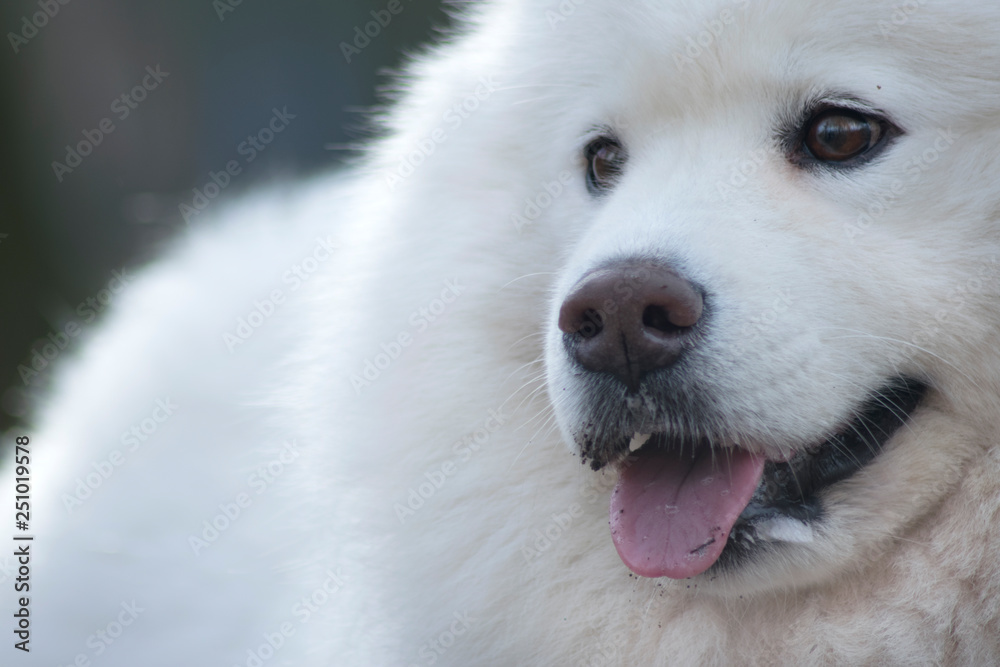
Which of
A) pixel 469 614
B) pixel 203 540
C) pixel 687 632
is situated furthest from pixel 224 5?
pixel 687 632

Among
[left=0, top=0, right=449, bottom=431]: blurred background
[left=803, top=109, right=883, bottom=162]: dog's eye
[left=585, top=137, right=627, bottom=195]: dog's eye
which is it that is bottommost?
[left=0, top=0, right=449, bottom=431]: blurred background

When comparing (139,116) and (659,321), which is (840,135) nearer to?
(659,321)

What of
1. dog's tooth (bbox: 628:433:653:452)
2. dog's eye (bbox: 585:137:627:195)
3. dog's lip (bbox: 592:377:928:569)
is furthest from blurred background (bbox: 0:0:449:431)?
dog's lip (bbox: 592:377:928:569)

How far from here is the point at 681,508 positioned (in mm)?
2033

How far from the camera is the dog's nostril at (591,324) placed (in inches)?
76.5

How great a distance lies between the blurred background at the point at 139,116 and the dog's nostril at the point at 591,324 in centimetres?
311

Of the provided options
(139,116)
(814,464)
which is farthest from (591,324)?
(139,116)

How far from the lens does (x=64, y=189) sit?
5359 millimetres

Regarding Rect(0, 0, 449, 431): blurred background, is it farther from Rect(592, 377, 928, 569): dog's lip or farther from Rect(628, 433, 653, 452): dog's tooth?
Rect(592, 377, 928, 569): dog's lip

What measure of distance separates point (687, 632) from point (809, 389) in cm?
62

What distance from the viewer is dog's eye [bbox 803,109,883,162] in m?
2.10

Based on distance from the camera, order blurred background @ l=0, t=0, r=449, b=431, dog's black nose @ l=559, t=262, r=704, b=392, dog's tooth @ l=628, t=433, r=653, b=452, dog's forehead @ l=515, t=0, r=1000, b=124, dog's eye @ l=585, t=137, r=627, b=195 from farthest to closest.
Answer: blurred background @ l=0, t=0, r=449, b=431
dog's eye @ l=585, t=137, r=627, b=195
dog's tooth @ l=628, t=433, r=653, b=452
dog's forehead @ l=515, t=0, r=1000, b=124
dog's black nose @ l=559, t=262, r=704, b=392

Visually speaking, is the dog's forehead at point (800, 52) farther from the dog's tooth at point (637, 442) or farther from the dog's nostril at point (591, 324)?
the dog's tooth at point (637, 442)

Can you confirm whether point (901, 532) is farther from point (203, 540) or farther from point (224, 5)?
point (224, 5)
